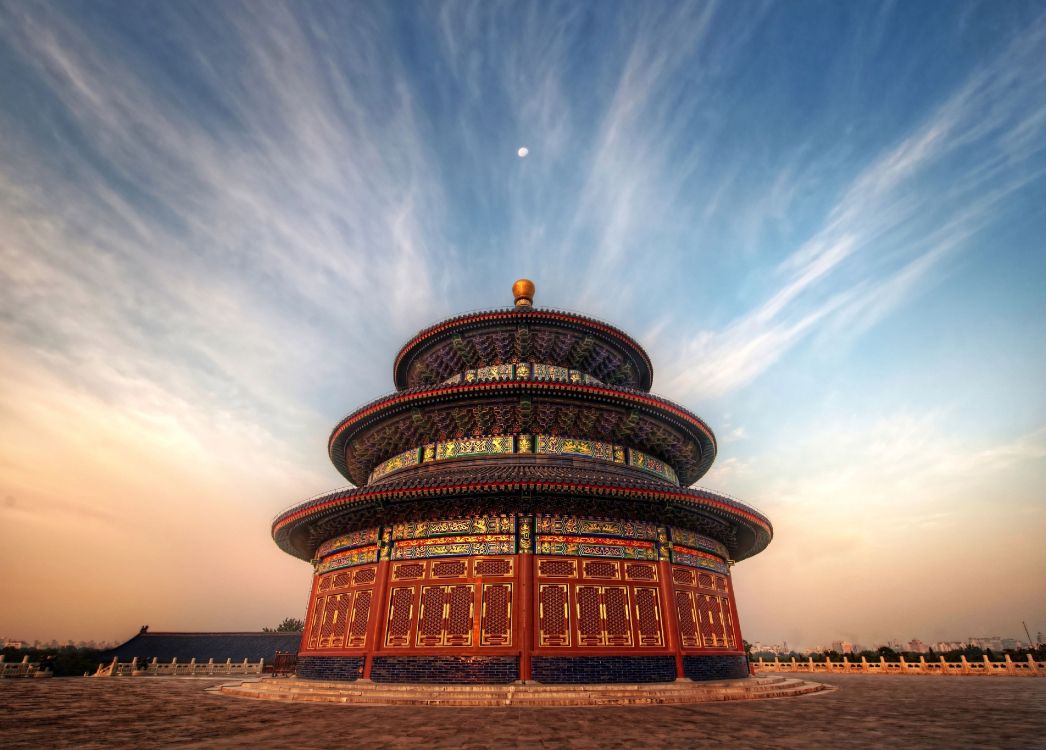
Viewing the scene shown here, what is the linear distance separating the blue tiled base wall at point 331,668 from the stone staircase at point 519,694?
4.40ft

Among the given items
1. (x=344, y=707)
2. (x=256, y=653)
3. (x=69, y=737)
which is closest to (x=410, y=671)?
(x=344, y=707)

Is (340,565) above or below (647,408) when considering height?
below

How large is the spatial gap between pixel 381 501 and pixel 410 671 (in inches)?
198

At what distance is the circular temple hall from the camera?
49.0 ft

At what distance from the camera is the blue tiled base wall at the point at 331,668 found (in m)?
16.0

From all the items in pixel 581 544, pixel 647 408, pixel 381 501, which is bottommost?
pixel 581 544

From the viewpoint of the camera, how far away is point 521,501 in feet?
53.1

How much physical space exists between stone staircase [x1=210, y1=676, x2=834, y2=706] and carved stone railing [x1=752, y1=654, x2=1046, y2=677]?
64.5 feet

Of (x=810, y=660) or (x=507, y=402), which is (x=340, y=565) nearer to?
(x=507, y=402)

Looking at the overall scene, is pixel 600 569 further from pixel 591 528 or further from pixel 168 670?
pixel 168 670

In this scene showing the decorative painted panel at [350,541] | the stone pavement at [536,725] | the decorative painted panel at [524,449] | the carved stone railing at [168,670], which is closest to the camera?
the stone pavement at [536,725]

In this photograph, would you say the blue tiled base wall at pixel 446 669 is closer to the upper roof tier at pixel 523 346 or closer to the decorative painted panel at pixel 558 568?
the decorative painted panel at pixel 558 568

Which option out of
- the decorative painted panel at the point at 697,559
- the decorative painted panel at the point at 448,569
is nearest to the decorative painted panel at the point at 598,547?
the decorative painted panel at the point at 697,559

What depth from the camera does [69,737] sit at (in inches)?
300
